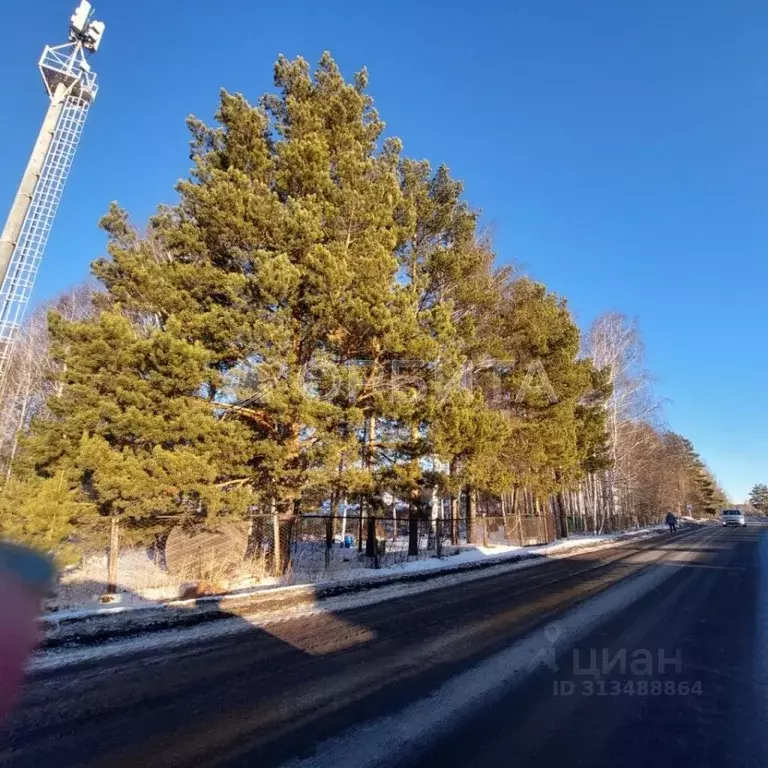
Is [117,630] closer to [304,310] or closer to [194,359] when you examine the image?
[194,359]

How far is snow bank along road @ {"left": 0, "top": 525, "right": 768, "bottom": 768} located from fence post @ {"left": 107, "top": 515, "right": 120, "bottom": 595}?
3.41m

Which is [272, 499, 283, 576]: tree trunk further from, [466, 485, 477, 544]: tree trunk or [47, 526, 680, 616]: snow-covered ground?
[466, 485, 477, 544]: tree trunk

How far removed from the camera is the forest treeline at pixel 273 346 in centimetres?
975

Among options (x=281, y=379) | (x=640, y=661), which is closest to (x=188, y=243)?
(x=281, y=379)

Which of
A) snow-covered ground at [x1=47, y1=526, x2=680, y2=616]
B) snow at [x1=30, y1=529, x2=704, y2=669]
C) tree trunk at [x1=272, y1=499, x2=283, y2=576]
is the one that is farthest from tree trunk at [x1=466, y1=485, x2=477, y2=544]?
tree trunk at [x1=272, y1=499, x2=283, y2=576]

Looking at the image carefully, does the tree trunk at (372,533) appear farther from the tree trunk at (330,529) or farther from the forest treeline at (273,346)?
the tree trunk at (330,529)

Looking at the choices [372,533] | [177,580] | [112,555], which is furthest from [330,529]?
[112,555]

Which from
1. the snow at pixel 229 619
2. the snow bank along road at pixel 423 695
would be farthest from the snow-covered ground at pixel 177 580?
the snow bank along road at pixel 423 695

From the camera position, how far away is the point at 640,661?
16.7 feet

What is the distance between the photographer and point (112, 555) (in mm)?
8969

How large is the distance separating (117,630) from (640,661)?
22.9 feet

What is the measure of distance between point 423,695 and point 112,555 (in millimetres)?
7640

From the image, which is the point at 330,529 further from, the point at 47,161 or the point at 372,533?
the point at 47,161

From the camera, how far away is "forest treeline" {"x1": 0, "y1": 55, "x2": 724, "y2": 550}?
9.75 meters
